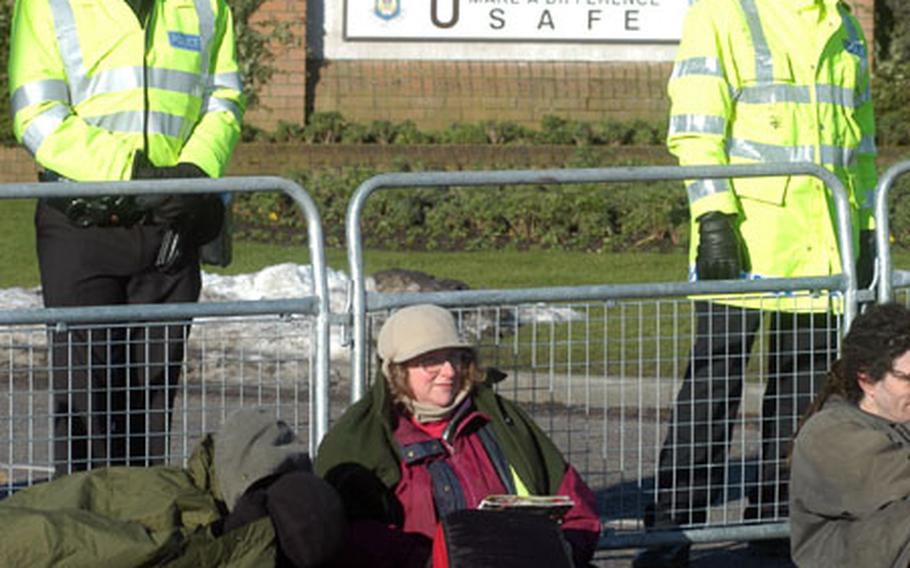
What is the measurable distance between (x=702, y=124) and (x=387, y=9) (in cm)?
1381

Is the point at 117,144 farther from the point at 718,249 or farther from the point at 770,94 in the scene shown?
the point at 770,94

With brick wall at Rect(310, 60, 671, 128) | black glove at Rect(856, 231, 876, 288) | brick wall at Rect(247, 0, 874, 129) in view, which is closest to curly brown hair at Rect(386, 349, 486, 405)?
black glove at Rect(856, 231, 876, 288)

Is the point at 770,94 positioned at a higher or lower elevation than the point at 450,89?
lower

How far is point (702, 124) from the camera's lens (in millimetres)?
6742

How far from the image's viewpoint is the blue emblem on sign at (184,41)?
6.48m

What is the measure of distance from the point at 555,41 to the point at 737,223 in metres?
13.9

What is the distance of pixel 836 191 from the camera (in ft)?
21.7

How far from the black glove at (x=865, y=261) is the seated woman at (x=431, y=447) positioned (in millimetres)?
1772

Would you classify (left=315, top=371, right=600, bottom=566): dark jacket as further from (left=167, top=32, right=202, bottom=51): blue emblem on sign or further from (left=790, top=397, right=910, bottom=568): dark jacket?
(left=167, top=32, right=202, bottom=51): blue emblem on sign

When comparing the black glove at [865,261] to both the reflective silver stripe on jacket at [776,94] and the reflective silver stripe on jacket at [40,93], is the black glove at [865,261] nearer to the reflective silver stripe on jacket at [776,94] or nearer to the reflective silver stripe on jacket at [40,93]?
the reflective silver stripe on jacket at [776,94]

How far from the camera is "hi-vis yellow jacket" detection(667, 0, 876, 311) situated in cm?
676

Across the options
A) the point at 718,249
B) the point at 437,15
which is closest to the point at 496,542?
the point at 718,249

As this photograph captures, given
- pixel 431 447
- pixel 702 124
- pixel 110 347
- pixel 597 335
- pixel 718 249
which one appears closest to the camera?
pixel 431 447

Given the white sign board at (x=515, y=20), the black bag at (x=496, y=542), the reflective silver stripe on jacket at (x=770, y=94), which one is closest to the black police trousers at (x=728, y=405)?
the reflective silver stripe on jacket at (x=770, y=94)
